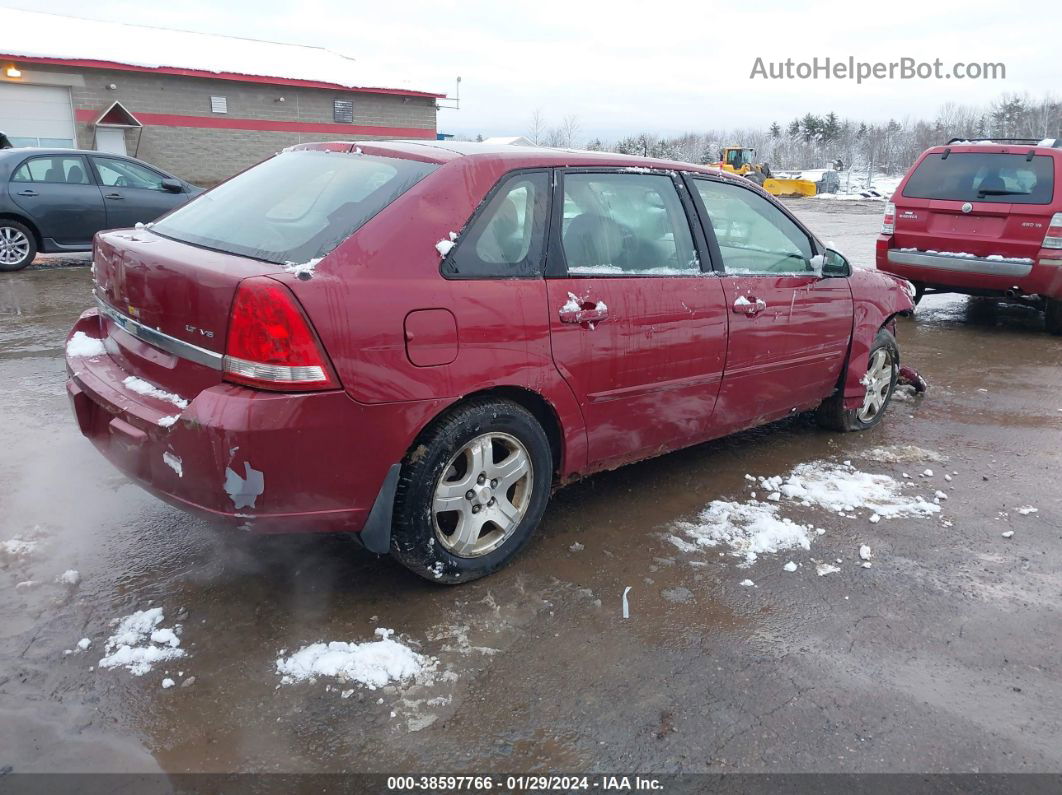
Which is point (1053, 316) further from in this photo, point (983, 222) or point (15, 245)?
point (15, 245)

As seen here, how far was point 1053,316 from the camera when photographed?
8.22m

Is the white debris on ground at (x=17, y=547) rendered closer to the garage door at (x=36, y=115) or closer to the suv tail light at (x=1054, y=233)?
the suv tail light at (x=1054, y=233)

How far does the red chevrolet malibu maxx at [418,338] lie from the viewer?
8.20 ft

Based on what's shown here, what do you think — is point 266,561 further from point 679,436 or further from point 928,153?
point 928,153

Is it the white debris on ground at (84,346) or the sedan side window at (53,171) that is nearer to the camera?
the white debris on ground at (84,346)

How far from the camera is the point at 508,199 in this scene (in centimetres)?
303

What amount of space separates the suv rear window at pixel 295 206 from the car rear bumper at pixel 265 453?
0.53m

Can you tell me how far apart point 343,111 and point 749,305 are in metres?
25.8

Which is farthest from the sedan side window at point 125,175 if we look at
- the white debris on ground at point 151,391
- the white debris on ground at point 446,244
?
the white debris on ground at point 446,244

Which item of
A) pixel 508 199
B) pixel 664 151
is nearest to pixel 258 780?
pixel 508 199

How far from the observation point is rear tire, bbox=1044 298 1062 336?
320 inches

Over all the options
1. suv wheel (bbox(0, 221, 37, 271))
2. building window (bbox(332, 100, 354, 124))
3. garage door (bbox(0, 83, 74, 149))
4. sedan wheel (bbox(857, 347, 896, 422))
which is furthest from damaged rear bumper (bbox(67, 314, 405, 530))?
building window (bbox(332, 100, 354, 124))

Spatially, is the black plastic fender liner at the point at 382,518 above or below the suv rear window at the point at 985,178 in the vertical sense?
below

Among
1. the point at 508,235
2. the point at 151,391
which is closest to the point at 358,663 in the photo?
the point at 151,391
